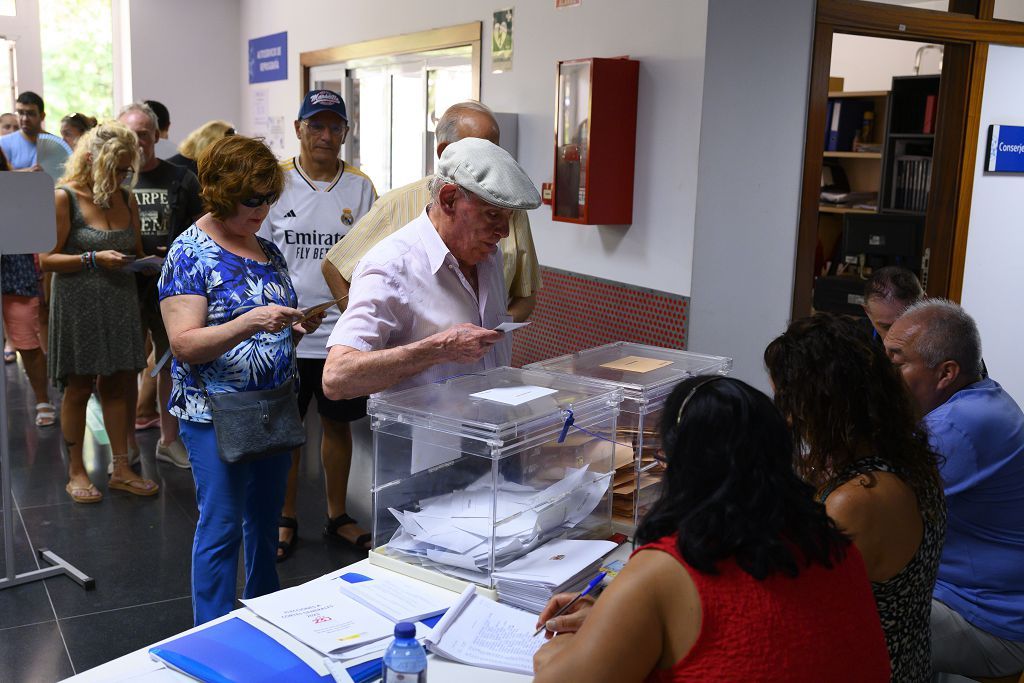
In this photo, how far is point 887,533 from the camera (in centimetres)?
165

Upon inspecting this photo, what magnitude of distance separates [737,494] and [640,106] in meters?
3.44

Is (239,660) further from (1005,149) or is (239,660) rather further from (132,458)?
(1005,149)

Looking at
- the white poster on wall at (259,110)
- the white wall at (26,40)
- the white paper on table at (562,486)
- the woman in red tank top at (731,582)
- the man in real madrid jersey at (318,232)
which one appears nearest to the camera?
the woman in red tank top at (731,582)

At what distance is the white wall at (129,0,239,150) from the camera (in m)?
9.16

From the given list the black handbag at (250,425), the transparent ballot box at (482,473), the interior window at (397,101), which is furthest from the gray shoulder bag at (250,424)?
the interior window at (397,101)

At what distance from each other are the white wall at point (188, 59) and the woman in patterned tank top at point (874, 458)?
8778 millimetres

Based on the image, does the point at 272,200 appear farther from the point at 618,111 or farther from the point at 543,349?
the point at 543,349

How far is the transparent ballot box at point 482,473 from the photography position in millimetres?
1942

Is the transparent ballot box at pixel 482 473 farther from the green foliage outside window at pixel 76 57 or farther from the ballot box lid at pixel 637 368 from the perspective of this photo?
the green foliage outside window at pixel 76 57

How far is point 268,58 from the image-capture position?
8766 mm

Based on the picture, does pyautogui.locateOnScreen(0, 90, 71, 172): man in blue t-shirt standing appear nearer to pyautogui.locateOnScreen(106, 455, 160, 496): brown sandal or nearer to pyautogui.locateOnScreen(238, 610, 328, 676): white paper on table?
pyautogui.locateOnScreen(106, 455, 160, 496): brown sandal

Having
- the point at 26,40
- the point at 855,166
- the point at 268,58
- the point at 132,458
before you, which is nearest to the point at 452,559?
the point at 132,458

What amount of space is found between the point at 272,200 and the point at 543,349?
113 inches

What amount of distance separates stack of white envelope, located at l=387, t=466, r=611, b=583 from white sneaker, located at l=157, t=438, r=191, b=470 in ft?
10.1
